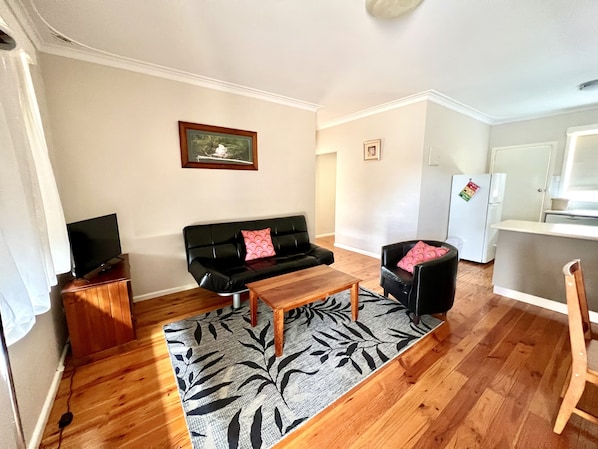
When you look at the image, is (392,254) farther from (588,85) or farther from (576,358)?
(588,85)

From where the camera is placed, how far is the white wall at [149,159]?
2303mm

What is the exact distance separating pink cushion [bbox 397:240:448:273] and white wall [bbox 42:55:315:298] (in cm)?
→ 195

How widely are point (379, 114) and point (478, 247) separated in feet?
8.82

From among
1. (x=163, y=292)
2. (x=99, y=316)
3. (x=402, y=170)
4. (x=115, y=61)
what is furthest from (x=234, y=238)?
(x=402, y=170)

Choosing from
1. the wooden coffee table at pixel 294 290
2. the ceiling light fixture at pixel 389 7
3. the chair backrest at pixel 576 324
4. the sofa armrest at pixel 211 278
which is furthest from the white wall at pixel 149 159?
the chair backrest at pixel 576 324

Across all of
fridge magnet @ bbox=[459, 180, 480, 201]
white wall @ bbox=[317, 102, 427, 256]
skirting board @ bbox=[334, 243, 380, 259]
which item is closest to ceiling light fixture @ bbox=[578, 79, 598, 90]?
fridge magnet @ bbox=[459, 180, 480, 201]

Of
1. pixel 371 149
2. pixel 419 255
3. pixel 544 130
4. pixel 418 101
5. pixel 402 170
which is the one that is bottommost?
pixel 419 255

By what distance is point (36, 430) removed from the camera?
129 centimetres

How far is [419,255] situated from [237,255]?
81.3 inches

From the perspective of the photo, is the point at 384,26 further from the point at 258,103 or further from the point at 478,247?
the point at 478,247

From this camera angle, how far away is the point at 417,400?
60.4 inches

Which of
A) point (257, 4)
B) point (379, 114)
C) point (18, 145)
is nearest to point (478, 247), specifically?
point (379, 114)

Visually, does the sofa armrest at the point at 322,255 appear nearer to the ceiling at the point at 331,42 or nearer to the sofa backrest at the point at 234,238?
the sofa backrest at the point at 234,238

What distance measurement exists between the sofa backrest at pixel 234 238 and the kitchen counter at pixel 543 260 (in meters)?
2.39
